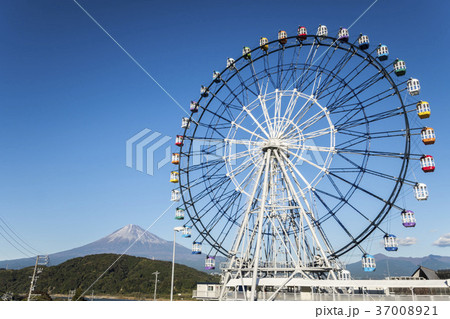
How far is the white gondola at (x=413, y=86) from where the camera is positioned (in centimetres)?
2453

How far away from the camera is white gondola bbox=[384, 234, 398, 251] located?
2372cm

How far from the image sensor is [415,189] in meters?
23.2

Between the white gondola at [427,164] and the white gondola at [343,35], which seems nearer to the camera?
the white gondola at [427,164]

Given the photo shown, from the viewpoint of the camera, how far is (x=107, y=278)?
472 feet

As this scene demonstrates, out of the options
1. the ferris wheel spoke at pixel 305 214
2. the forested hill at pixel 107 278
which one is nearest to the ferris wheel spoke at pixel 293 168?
the ferris wheel spoke at pixel 305 214

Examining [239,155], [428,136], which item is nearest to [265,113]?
[239,155]

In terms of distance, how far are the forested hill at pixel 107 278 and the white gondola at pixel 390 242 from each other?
10173 centimetres

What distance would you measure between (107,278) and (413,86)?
495 feet

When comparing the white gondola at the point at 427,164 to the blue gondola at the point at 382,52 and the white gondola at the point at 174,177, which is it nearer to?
the blue gondola at the point at 382,52

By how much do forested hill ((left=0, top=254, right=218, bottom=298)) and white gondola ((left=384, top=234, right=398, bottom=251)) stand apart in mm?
101731

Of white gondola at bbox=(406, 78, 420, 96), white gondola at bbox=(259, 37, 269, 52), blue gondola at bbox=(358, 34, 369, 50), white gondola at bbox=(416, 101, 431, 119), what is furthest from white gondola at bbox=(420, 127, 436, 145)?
white gondola at bbox=(259, 37, 269, 52)
